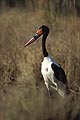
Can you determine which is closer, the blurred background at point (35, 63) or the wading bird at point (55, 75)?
the blurred background at point (35, 63)

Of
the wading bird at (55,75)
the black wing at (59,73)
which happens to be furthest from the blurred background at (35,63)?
the black wing at (59,73)

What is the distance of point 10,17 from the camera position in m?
15.1

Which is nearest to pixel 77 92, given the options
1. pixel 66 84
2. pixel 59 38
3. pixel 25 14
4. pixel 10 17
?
pixel 66 84

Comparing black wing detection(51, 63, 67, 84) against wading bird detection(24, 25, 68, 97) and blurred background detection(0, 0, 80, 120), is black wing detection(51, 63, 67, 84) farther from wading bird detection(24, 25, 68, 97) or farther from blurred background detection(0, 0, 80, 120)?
blurred background detection(0, 0, 80, 120)

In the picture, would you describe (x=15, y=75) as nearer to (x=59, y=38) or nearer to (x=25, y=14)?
(x=59, y=38)

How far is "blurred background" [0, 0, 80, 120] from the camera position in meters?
6.95

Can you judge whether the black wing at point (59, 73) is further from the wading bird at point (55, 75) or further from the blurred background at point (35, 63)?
the blurred background at point (35, 63)

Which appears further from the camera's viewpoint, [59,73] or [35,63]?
[35,63]

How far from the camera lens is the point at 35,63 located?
10156mm

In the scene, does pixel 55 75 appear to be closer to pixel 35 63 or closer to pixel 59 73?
pixel 59 73

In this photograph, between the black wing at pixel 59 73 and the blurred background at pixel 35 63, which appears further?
the black wing at pixel 59 73

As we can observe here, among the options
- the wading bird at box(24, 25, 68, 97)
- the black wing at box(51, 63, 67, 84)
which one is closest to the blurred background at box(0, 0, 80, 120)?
the wading bird at box(24, 25, 68, 97)

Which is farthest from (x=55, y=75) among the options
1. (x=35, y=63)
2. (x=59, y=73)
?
(x=35, y=63)

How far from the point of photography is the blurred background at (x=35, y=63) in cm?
695
